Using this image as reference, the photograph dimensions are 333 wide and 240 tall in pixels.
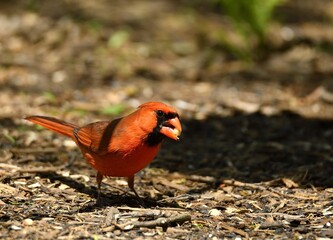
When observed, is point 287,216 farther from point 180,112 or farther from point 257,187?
point 180,112

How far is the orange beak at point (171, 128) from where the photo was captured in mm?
4527

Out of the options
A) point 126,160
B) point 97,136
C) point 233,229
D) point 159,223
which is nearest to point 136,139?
point 126,160

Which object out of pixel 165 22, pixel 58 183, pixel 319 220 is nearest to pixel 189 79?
pixel 165 22

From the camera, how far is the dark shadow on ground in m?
5.62

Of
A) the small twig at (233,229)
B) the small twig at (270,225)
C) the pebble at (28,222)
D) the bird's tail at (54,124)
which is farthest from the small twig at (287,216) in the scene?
the bird's tail at (54,124)

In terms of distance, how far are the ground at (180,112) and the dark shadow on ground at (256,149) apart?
0.02 m

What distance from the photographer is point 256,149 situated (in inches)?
245

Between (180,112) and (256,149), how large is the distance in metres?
1.32

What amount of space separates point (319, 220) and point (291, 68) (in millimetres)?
4433

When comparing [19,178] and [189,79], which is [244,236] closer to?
[19,178]

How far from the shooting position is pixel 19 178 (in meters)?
5.05

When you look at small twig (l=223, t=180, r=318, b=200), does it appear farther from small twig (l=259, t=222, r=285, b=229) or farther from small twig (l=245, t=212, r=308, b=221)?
small twig (l=259, t=222, r=285, b=229)

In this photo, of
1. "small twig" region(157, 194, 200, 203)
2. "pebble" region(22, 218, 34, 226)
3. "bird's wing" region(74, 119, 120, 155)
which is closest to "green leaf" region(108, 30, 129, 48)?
"bird's wing" region(74, 119, 120, 155)

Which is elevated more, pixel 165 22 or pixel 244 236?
pixel 165 22
